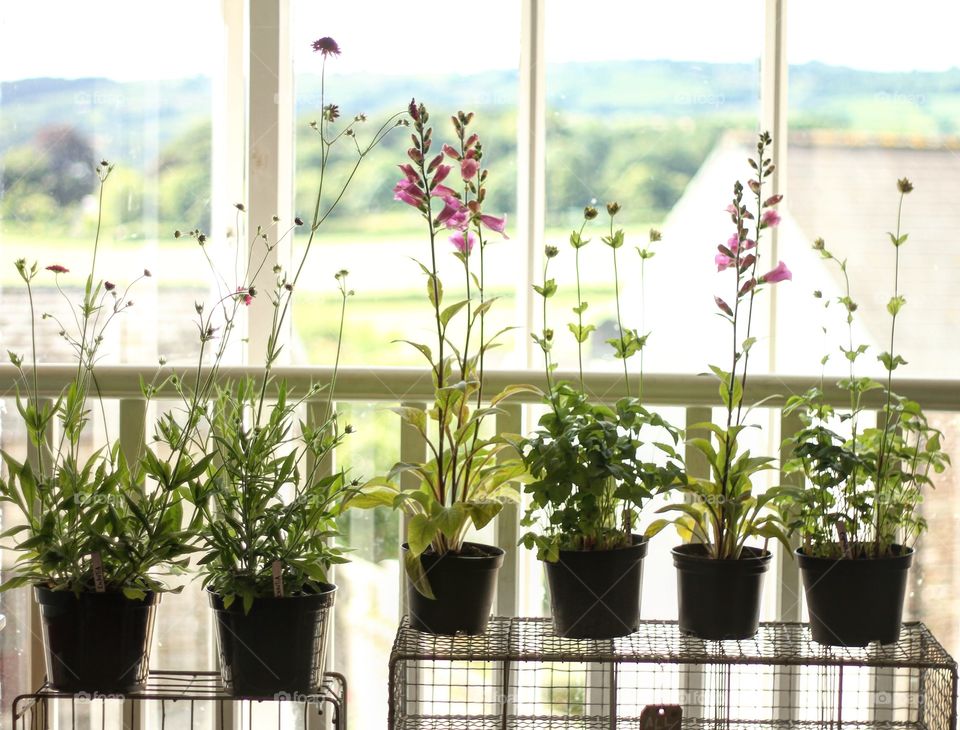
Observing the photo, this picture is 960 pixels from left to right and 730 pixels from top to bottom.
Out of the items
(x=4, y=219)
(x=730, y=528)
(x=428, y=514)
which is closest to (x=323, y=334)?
(x=4, y=219)

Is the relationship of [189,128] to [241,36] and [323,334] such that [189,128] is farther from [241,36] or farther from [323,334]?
[323,334]

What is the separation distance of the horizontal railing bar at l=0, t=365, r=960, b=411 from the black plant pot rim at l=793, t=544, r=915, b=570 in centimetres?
30

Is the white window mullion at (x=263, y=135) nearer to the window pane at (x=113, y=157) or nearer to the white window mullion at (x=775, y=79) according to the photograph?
the window pane at (x=113, y=157)

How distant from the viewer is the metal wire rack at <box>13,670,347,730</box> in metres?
1.77

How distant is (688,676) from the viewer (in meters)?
2.06

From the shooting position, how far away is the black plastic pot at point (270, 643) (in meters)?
1.73

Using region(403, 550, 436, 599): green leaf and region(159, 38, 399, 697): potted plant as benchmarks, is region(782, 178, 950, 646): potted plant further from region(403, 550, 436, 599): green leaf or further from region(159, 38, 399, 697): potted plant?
region(159, 38, 399, 697): potted plant


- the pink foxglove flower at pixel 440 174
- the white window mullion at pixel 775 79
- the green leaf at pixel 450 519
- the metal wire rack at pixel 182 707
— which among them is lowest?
the metal wire rack at pixel 182 707

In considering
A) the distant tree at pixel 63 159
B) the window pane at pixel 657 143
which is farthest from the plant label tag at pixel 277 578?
the distant tree at pixel 63 159

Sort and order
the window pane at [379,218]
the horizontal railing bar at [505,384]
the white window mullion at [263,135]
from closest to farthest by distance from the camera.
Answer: the horizontal railing bar at [505,384]
the white window mullion at [263,135]
the window pane at [379,218]

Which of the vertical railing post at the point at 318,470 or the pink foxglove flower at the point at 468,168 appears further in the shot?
the vertical railing post at the point at 318,470

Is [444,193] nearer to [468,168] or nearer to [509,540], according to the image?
[468,168]

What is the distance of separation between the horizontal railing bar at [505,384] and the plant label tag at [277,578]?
0.39 metres

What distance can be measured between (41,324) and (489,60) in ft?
4.25
